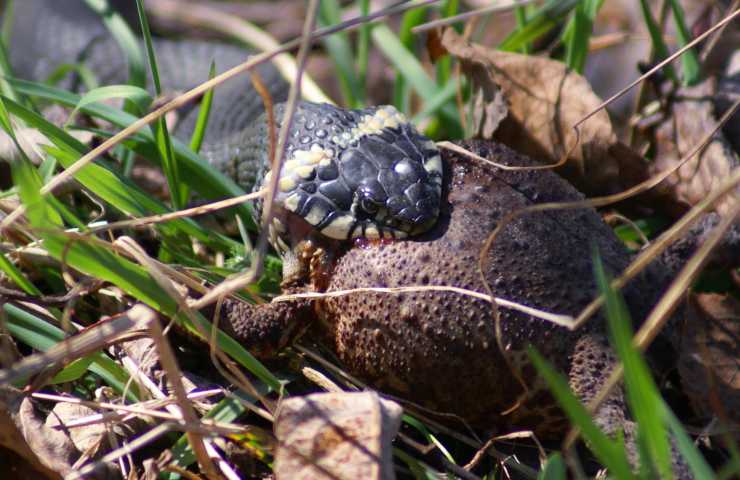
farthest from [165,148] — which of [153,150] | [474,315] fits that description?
[474,315]

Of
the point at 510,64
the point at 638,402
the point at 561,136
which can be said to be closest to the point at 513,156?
A: the point at 561,136

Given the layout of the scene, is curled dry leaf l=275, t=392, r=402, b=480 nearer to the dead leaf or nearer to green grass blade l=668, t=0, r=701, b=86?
the dead leaf

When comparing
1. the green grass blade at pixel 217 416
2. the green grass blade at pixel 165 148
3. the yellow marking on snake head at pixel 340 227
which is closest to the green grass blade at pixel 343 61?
the green grass blade at pixel 165 148

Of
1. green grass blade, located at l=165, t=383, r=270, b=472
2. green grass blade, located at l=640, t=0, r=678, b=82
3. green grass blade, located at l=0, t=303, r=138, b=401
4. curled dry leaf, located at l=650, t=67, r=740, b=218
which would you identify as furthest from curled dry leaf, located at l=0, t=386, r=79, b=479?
green grass blade, located at l=640, t=0, r=678, b=82

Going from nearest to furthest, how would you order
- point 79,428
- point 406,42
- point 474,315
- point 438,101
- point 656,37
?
1. point 474,315
2. point 79,428
3. point 656,37
4. point 438,101
5. point 406,42

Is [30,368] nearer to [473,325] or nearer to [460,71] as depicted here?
[473,325]

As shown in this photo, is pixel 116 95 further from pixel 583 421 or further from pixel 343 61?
pixel 583 421
